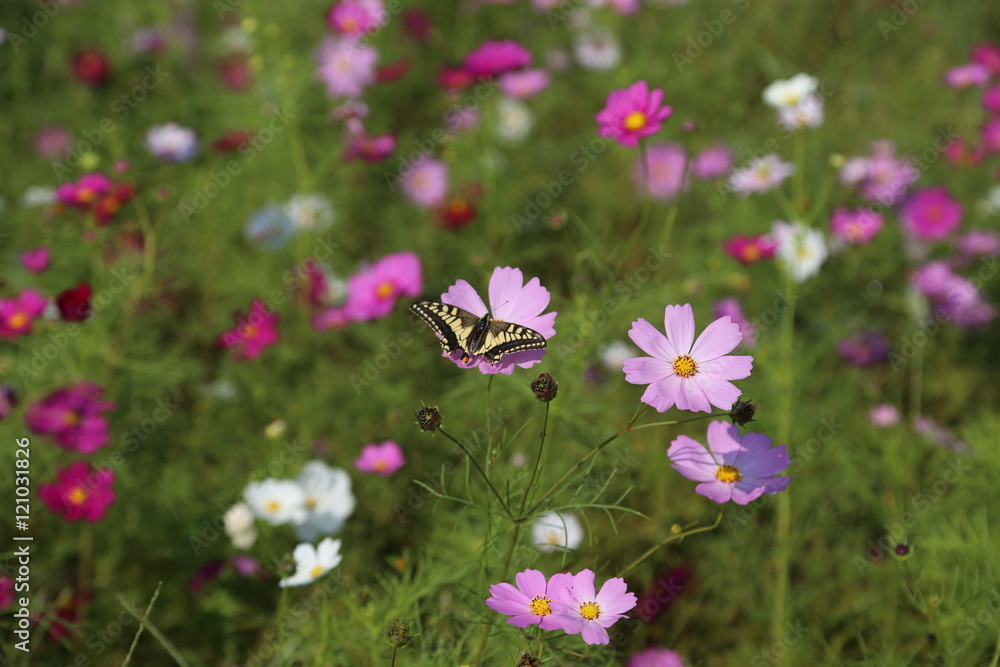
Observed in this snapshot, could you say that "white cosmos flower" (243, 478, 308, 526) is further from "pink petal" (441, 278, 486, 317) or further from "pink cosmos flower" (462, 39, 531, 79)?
"pink cosmos flower" (462, 39, 531, 79)

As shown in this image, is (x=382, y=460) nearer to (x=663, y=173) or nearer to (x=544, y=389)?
(x=544, y=389)

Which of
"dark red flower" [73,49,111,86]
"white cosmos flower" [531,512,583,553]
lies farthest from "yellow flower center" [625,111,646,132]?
"dark red flower" [73,49,111,86]

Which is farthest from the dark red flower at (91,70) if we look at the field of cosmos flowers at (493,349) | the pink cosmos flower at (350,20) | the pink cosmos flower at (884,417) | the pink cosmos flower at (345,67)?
the pink cosmos flower at (884,417)

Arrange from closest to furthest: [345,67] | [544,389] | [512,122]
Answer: [544,389] → [345,67] → [512,122]

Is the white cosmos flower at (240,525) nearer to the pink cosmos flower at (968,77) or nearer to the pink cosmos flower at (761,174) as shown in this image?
the pink cosmos flower at (761,174)

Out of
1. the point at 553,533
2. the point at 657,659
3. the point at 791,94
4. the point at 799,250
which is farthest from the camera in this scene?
the point at 791,94

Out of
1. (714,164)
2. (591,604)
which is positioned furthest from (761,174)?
(591,604)
